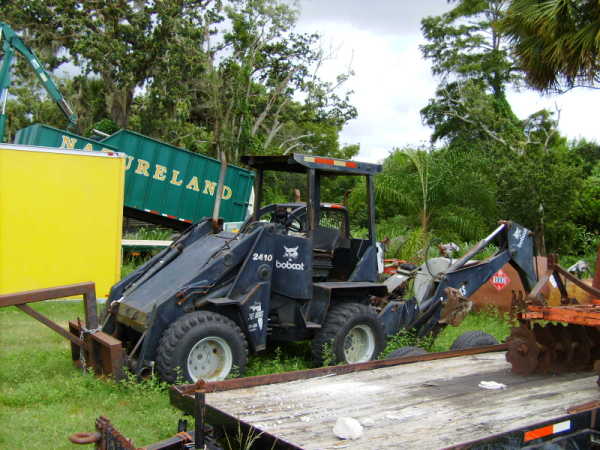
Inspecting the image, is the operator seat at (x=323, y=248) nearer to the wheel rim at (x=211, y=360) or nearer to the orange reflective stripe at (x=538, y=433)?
the wheel rim at (x=211, y=360)

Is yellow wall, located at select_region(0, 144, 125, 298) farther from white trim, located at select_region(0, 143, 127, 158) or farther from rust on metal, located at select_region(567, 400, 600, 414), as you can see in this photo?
rust on metal, located at select_region(567, 400, 600, 414)

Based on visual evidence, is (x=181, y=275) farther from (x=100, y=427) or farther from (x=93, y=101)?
(x=93, y=101)

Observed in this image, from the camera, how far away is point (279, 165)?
754 centimetres

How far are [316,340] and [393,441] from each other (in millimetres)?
3389

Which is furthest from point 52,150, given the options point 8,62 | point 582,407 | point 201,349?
point 582,407

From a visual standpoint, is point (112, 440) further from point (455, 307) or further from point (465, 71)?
point (465, 71)

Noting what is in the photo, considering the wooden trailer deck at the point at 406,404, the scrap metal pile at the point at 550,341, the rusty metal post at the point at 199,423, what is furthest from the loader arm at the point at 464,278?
the rusty metal post at the point at 199,423

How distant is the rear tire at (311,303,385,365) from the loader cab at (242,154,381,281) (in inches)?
20.1

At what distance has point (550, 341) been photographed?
5.45m

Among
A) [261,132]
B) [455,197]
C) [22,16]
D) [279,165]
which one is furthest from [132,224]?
[261,132]

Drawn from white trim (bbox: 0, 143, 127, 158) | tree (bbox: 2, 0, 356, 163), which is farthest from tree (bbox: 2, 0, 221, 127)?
white trim (bbox: 0, 143, 127, 158)

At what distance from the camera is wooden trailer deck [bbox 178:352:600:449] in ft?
11.8

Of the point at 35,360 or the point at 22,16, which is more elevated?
the point at 22,16

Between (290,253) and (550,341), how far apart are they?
2.73 m
